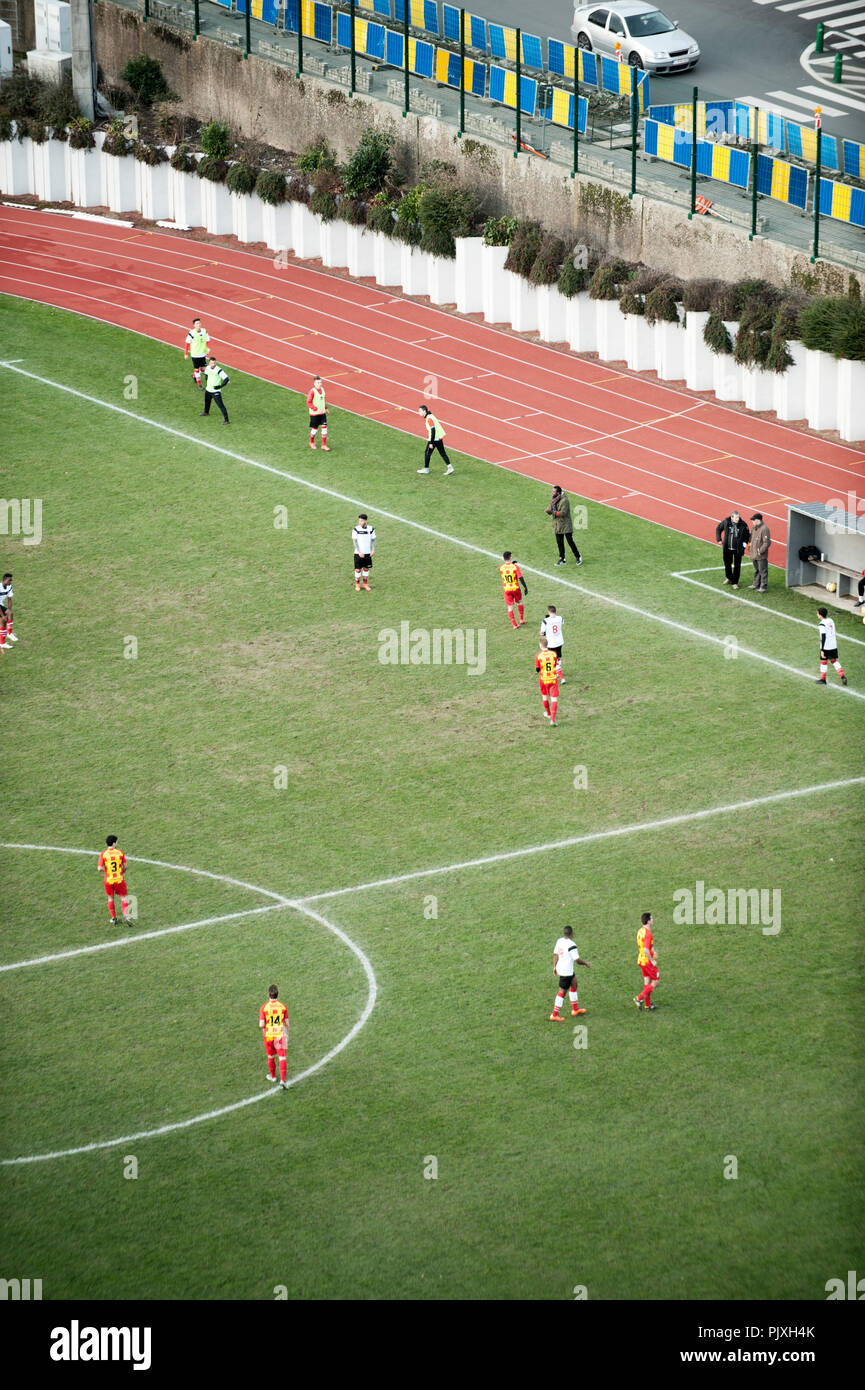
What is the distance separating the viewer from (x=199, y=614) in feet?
102

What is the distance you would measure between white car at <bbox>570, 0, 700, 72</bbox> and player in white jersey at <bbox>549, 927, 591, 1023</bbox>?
31.7 m

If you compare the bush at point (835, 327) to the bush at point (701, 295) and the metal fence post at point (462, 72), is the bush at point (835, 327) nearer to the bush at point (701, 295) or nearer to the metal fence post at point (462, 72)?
the bush at point (701, 295)

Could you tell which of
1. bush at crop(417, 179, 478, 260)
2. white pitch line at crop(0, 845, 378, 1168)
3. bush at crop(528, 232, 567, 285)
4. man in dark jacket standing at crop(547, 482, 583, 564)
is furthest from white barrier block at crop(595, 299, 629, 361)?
white pitch line at crop(0, 845, 378, 1168)

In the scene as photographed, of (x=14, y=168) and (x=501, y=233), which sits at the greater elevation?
(x=14, y=168)

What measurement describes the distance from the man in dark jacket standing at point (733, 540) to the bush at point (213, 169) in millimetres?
20760

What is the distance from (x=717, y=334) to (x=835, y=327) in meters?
2.85

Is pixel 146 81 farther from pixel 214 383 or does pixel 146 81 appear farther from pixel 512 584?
pixel 512 584

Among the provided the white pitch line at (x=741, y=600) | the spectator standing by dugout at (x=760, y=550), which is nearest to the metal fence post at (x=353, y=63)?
the white pitch line at (x=741, y=600)

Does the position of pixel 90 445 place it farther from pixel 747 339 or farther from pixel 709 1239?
pixel 709 1239

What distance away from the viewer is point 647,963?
774 inches

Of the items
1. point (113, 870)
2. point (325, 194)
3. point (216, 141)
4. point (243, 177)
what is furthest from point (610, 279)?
point (113, 870)

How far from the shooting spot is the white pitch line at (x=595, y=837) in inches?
897

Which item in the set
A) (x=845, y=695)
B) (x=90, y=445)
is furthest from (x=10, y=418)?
(x=845, y=695)

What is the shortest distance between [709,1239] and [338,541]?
18971 millimetres
